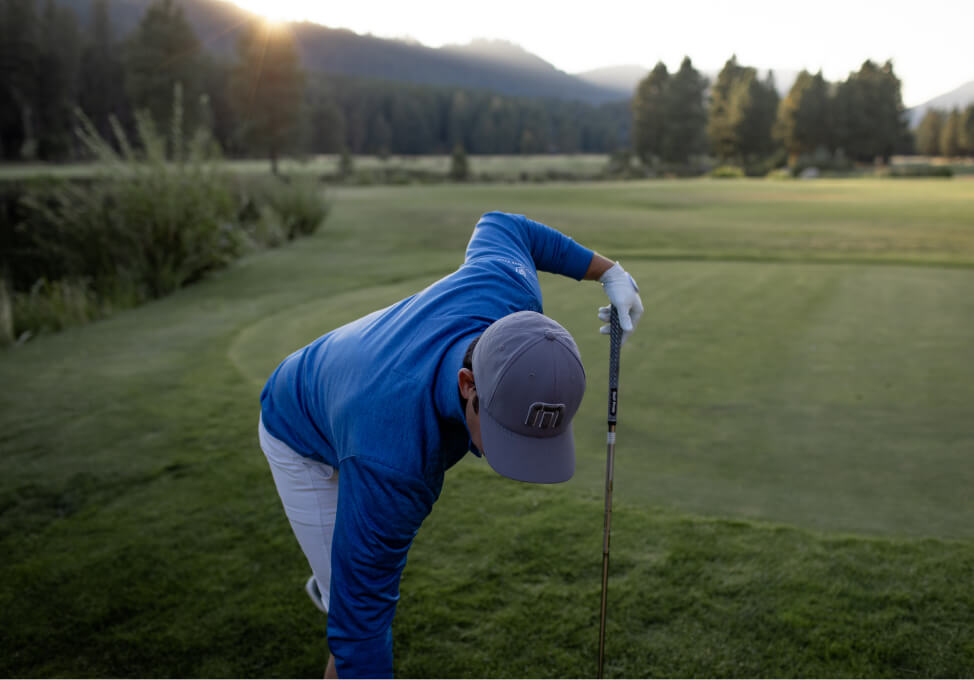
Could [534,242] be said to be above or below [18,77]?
below

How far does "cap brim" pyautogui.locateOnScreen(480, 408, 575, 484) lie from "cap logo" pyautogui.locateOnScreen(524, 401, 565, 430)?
0.04m

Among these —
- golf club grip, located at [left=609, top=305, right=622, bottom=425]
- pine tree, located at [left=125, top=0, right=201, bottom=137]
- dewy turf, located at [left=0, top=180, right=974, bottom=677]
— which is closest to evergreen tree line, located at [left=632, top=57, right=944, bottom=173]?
pine tree, located at [left=125, top=0, right=201, bottom=137]

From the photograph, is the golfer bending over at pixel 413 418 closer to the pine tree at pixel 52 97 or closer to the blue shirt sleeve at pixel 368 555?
the blue shirt sleeve at pixel 368 555

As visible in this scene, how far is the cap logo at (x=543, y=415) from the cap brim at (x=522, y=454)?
4cm

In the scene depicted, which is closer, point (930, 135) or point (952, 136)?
point (952, 136)

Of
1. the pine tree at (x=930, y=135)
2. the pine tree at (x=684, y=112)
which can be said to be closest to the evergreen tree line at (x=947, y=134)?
the pine tree at (x=930, y=135)

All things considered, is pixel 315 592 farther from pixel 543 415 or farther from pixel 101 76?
pixel 101 76

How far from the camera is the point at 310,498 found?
7.14 ft

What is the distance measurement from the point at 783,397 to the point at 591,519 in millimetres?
1810

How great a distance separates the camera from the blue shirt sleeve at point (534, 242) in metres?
2.48

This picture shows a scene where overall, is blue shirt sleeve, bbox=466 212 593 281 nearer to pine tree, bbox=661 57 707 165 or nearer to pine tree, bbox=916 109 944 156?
pine tree, bbox=661 57 707 165

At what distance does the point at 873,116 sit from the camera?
54344mm

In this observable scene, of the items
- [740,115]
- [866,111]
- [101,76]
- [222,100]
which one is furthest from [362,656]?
[101,76]

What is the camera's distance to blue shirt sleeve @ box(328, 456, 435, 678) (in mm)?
1588
